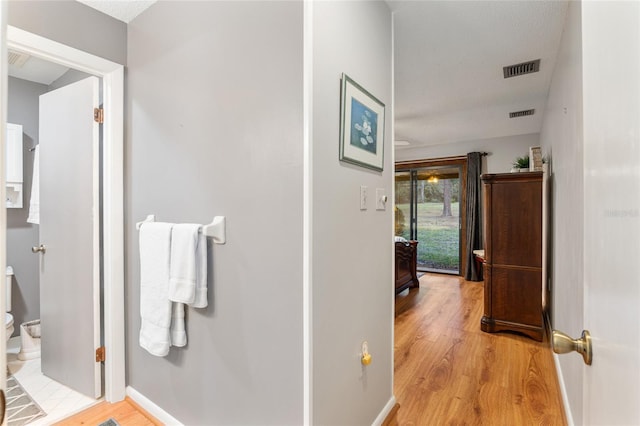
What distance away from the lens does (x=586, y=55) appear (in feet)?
2.35

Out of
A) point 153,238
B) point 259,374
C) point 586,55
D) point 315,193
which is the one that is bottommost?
point 259,374

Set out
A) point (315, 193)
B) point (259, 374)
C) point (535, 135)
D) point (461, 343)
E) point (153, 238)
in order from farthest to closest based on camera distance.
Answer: point (535, 135) < point (461, 343) < point (153, 238) < point (259, 374) < point (315, 193)

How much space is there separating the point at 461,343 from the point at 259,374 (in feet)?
7.55

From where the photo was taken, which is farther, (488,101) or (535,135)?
(535,135)

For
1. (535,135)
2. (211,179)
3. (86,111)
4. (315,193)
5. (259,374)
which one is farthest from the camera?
(535,135)

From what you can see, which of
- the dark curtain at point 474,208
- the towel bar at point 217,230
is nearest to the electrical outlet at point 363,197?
the towel bar at point 217,230

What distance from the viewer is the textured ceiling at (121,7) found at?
71.2 inches

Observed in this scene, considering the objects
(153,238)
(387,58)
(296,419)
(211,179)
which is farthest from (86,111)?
(296,419)

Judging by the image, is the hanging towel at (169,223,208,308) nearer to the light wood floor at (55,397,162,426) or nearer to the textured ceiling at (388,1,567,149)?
the light wood floor at (55,397,162,426)

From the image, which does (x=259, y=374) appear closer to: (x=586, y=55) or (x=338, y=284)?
(x=338, y=284)

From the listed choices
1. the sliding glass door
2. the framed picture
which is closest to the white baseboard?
the framed picture

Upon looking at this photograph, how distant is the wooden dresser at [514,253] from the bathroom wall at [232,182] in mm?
2596

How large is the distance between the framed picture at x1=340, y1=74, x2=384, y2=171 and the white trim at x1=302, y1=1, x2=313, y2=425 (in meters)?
0.22

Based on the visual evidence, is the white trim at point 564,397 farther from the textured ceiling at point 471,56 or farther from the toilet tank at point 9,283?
the toilet tank at point 9,283
